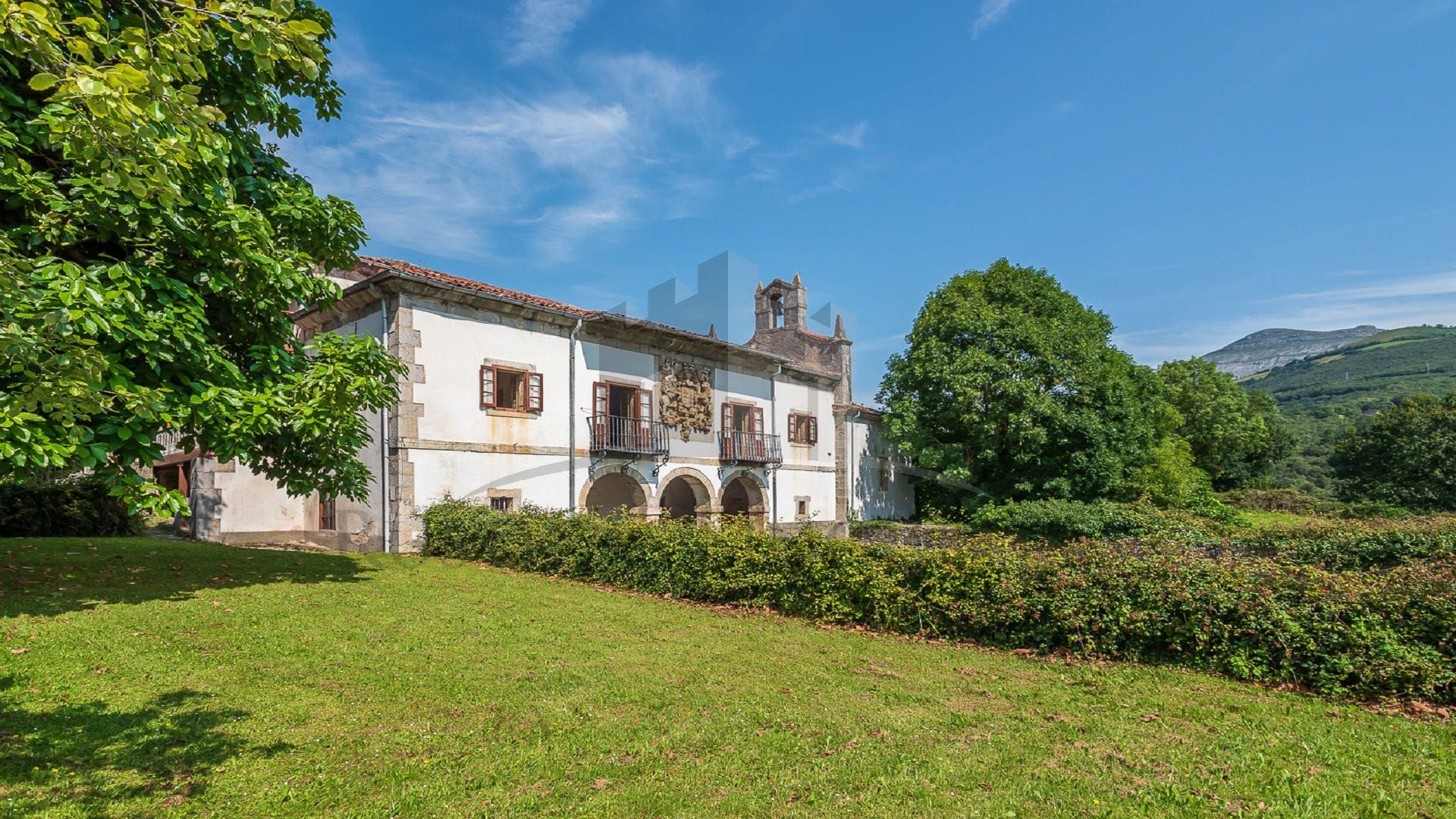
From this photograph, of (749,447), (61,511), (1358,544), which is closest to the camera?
(61,511)

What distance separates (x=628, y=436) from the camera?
1945 centimetres

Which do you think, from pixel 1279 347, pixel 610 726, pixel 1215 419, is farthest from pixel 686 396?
pixel 1279 347

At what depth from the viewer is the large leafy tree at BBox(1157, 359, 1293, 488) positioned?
134 ft

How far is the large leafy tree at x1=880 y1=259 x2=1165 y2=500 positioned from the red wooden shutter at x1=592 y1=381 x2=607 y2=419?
13.6m

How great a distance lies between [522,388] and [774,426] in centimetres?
1022

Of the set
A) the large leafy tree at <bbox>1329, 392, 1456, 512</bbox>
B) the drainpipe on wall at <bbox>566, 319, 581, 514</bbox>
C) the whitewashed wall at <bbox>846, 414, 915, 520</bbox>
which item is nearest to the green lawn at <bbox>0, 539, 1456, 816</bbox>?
the drainpipe on wall at <bbox>566, 319, 581, 514</bbox>

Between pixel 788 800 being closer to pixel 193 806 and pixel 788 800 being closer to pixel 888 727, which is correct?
pixel 888 727

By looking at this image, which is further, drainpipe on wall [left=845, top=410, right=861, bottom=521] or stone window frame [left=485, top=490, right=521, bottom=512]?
drainpipe on wall [left=845, top=410, right=861, bottom=521]

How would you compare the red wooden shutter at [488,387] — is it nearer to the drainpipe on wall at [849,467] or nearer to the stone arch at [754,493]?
the stone arch at [754,493]

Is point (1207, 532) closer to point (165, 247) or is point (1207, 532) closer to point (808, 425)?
point (808, 425)

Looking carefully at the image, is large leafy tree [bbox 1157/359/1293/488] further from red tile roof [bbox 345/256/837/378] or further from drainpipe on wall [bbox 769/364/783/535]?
red tile roof [bbox 345/256/837/378]

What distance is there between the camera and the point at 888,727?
539 centimetres

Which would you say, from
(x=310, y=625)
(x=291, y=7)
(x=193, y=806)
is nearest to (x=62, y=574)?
(x=310, y=625)

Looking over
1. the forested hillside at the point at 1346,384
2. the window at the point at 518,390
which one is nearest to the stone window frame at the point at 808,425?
the window at the point at 518,390
